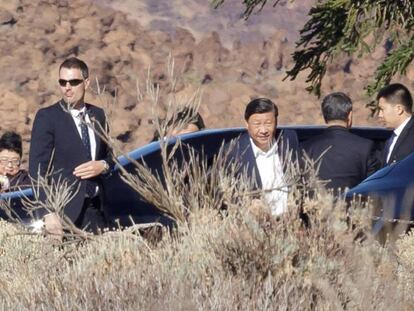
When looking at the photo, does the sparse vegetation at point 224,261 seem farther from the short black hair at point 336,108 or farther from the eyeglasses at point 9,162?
the eyeglasses at point 9,162

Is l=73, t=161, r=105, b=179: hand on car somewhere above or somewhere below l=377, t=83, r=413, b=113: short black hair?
below

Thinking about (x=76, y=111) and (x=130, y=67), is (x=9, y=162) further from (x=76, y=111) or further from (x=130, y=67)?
(x=130, y=67)

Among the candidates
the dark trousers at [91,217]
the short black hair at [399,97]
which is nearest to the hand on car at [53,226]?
the dark trousers at [91,217]

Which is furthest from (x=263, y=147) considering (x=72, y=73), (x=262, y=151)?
(x=72, y=73)

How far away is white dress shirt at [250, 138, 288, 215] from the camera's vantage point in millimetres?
7357

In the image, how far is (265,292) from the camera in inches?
250

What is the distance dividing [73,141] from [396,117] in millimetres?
2297

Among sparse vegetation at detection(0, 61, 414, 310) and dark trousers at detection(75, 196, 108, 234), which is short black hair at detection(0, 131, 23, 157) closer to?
dark trousers at detection(75, 196, 108, 234)

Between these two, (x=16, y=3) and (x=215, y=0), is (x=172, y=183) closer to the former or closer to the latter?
(x=215, y=0)

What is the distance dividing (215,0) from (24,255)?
28.7 feet

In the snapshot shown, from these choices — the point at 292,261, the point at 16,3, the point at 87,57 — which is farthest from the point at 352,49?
the point at 16,3

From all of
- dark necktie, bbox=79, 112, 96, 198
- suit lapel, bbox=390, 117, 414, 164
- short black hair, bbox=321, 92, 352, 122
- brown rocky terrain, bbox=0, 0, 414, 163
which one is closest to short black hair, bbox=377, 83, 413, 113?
suit lapel, bbox=390, 117, 414, 164

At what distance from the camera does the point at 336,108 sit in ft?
31.2

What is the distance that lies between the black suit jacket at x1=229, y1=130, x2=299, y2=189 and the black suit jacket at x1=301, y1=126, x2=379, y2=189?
22cm
